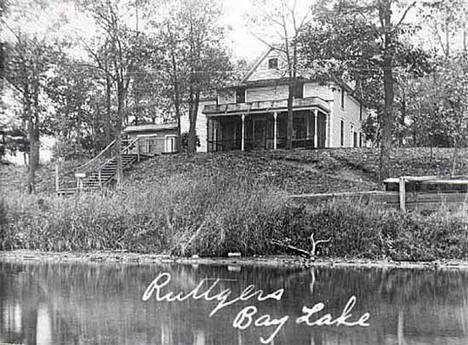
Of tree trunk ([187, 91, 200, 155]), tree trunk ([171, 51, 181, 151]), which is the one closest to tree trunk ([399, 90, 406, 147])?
tree trunk ([187, 91, 200, 155])

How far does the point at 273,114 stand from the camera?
3.92 metres

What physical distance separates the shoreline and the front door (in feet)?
3.65

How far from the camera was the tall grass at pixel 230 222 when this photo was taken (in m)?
4.40

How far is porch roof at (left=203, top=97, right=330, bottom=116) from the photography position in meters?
3.68

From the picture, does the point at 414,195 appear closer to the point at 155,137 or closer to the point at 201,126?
the point at 201,126

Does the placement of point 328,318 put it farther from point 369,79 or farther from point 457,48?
point 457,48

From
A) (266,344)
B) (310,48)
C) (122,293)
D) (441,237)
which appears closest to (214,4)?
(310,48)

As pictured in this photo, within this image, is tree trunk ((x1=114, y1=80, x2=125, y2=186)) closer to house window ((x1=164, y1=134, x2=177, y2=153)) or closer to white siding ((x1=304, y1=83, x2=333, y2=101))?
house window ((x1=164, y1=134, x2=177, y2=153))

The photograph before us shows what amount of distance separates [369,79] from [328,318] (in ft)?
6.30

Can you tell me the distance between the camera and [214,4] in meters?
3.61

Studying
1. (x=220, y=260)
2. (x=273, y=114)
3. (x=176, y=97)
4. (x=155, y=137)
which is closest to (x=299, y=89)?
(x=273, y=114)

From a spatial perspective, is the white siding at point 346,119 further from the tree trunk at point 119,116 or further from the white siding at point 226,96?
the tree trunk at point 119,116

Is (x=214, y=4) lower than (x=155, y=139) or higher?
higher

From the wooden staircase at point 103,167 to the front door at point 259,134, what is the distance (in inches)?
35.6
